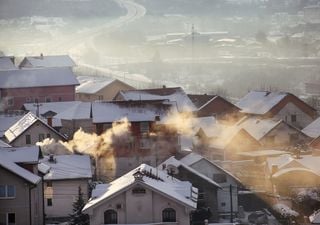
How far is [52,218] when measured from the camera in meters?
13.9

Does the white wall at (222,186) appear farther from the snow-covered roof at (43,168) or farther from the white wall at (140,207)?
the snow-covered roof at (43,168)

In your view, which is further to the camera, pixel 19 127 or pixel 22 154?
pixel 19 127

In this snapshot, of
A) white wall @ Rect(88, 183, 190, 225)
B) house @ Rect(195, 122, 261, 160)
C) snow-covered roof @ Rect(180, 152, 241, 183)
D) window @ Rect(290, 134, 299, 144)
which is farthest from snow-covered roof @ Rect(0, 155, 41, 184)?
window @ Rect(290, 134, 299, 144)

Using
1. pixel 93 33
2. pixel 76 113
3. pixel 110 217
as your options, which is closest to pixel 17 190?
pixel 110 217

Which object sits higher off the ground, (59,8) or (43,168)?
(59,8)

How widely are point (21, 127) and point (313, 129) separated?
22.1 ft

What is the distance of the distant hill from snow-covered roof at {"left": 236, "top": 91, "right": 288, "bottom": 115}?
1348 inches

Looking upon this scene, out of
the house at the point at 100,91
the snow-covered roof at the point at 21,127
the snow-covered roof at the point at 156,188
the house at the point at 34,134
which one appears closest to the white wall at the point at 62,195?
the snow-covered roof at the point at 156,188

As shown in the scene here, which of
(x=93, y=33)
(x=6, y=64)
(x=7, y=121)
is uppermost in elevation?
(x=93, y=33)

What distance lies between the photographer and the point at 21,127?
703 inches

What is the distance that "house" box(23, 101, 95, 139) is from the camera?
19.8 m

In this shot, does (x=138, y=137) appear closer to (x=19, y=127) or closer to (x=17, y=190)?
(x=19, y=127)

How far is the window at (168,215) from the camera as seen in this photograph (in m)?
11.8

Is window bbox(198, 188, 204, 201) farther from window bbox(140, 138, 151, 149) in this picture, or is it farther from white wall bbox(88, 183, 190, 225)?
window bbox(140, 138, 151, 149)
